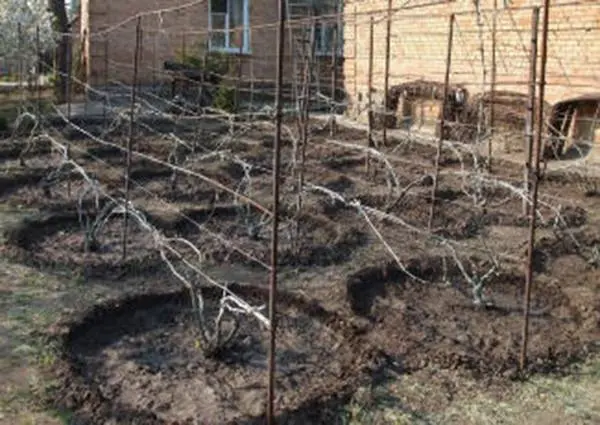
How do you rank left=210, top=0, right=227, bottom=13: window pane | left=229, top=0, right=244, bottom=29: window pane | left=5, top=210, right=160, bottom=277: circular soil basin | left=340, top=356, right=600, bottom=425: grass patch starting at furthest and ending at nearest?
left=229, top=0, right=244, bottom=29: window pane
left=210, top=0, right=227, bottom=13: window pane
left=5, top=210, right=160, bottom=277: circular soil basin
left=340, top=356, right=600, bottom=425: grass patch

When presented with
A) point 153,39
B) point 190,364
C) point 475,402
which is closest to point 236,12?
point 153,39

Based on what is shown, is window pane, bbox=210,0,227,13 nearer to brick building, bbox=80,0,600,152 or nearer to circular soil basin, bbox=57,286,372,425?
brick building, bbox=80,0,600,152

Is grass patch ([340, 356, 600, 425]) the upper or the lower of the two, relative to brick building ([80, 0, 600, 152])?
lower

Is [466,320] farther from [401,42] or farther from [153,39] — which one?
[153,39]

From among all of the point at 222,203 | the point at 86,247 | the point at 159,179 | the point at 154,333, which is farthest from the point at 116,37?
the point at 154,333

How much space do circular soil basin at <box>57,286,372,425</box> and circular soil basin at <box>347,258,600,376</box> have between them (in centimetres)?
28

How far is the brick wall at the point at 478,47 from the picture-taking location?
9.84 meters

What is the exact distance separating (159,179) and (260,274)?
137 inches

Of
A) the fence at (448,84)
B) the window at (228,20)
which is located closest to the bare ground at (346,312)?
the fence at (448,84)

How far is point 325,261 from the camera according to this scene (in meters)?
5.53

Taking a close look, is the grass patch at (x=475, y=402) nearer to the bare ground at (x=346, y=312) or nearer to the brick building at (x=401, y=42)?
the bare ground at (x=346, y=312)

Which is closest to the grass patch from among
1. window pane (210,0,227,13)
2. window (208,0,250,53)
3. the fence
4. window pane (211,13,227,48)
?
the fence

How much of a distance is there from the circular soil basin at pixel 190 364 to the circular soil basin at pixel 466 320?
0.28 meters

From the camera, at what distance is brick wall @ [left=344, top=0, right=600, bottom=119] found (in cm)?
984
